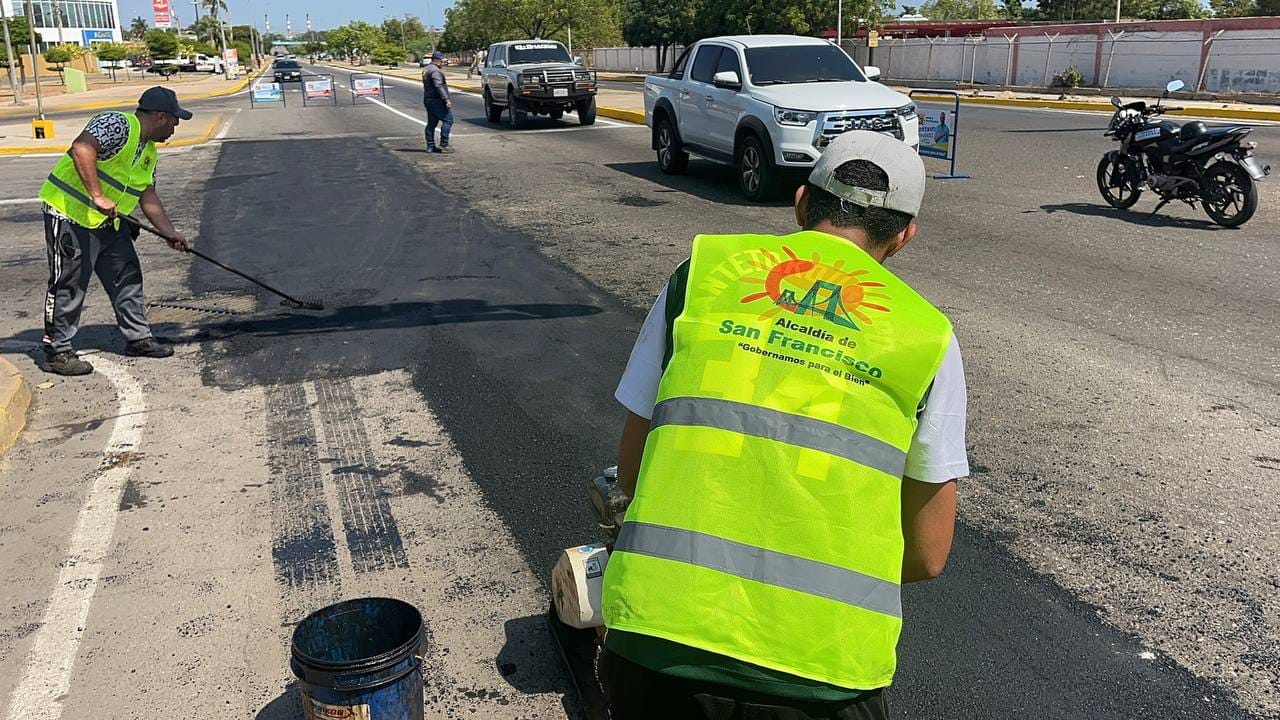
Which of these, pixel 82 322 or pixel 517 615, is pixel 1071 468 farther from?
pixel 82 322

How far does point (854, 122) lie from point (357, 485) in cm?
886

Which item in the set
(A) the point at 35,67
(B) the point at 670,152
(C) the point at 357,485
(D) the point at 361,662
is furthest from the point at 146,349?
(A) the point at 35,67

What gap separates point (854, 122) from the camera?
39.8ft

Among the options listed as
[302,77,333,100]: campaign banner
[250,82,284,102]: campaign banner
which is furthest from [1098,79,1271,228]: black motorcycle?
[250,82,284,102]: campaign banner

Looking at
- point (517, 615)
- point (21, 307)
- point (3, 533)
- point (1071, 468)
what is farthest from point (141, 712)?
point (21, 307)

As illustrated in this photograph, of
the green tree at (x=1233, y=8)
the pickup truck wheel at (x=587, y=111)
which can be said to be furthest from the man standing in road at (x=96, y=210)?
the green tree at (x=1233, y=8)

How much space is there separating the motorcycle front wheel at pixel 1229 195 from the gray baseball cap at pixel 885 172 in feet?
32.5

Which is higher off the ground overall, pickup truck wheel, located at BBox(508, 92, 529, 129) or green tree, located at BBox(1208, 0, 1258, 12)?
green tree, located at BBox(1208, 0, 1258, 12)

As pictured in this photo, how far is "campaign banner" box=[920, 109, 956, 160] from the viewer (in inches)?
570

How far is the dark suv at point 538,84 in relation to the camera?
75.7 ft

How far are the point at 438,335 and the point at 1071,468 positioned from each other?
13.8 ft

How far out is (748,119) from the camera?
12789mm

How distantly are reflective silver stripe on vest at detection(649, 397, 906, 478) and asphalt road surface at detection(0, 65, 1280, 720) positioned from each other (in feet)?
5.74

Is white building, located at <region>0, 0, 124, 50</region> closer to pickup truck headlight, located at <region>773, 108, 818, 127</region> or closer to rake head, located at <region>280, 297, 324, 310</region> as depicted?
pickup truck headlight, located at <region>773, 108, 818, 127</region>
